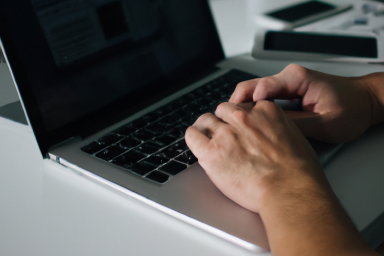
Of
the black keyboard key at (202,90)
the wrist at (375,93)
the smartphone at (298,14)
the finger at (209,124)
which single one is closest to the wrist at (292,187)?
the finger at (209,124)

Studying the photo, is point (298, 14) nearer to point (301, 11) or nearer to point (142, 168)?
point (301, 11)

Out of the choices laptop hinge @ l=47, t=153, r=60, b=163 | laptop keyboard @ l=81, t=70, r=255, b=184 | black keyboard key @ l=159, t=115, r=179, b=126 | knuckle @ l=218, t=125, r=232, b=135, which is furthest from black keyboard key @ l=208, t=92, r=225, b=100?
laptop hinge @ l=47, t=153, r=60, b=163

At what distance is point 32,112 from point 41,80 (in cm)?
5

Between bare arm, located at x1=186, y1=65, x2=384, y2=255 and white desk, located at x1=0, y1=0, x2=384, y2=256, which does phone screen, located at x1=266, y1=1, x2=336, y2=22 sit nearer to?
bare arm, located at x1=186, y1=65, x2=384, y2=255

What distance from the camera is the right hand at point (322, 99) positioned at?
21.2 inches

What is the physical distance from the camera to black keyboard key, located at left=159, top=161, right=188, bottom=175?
0.49 meters

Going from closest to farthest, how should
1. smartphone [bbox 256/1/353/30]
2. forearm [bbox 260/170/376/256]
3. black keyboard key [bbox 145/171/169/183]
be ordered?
1. forearm [bbox 260/170/376/256]
2. black keyboard key [bbox 145/171/169/183]
3. smartphone [bbox 256/1/353/30]

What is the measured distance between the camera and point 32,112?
55 centimetres

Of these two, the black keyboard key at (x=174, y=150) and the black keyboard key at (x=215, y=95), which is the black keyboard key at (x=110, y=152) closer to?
the black keyboard key at (x=174, y=150)

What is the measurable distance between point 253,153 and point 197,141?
0.08 metres

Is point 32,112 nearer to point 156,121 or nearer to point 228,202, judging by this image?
point 156,121

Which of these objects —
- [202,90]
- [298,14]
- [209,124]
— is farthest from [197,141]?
[298,14]

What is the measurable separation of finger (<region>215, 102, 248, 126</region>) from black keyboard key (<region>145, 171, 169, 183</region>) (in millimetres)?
118

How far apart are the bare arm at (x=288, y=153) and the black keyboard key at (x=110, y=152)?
0.12m
